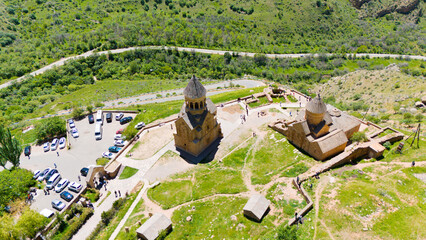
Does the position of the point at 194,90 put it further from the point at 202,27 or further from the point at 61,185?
the point at 202,27

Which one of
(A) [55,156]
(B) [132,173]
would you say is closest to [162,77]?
(A) [55,156]

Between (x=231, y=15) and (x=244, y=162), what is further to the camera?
(x=231, y=15)

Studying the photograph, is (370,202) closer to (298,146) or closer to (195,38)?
(298,146)

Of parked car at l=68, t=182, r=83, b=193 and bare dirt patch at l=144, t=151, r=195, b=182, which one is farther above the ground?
bare dirt patch at l=144, t=151, r=195, b=182

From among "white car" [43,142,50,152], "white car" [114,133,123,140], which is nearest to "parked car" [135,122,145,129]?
"white car" [114,133,123,140]

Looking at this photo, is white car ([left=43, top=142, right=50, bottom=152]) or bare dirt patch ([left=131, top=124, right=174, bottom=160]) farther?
white car ([left=43, top=142, right=50, bottom=152])

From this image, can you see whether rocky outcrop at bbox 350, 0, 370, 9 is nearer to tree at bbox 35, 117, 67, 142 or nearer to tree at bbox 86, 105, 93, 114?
tree at bbox 86, 105, 93, 114
